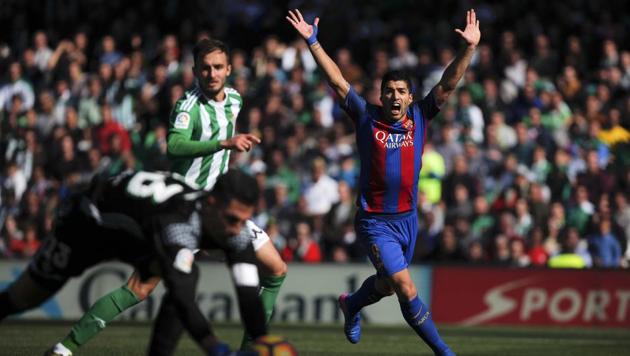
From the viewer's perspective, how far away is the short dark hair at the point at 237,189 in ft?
22.9

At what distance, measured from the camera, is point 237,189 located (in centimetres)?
699

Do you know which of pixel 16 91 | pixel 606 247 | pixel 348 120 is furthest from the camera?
pixel 16 91

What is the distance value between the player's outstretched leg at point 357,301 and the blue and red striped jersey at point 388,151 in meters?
0.69

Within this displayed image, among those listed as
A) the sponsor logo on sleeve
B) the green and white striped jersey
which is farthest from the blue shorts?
the sponsor logo on sleeve

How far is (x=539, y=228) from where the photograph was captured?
16.9 metres

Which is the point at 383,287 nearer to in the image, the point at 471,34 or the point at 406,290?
the point at 406,290

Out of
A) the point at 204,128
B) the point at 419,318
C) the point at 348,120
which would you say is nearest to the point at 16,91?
the point at 348,120

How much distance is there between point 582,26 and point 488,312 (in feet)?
21.6

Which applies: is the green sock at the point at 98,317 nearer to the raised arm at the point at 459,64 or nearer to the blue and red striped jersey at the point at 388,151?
the blue and red striped jersey at the point at 388,151

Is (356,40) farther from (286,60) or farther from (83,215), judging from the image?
(83,215)

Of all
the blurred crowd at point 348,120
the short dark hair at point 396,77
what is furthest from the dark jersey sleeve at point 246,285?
the blurred crowd at point 348,120

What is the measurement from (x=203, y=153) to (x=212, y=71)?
2.71 feet

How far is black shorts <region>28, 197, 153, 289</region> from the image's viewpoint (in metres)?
7.57

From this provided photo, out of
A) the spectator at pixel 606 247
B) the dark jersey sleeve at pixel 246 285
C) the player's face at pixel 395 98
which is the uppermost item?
the player's face at pixel 395 98
